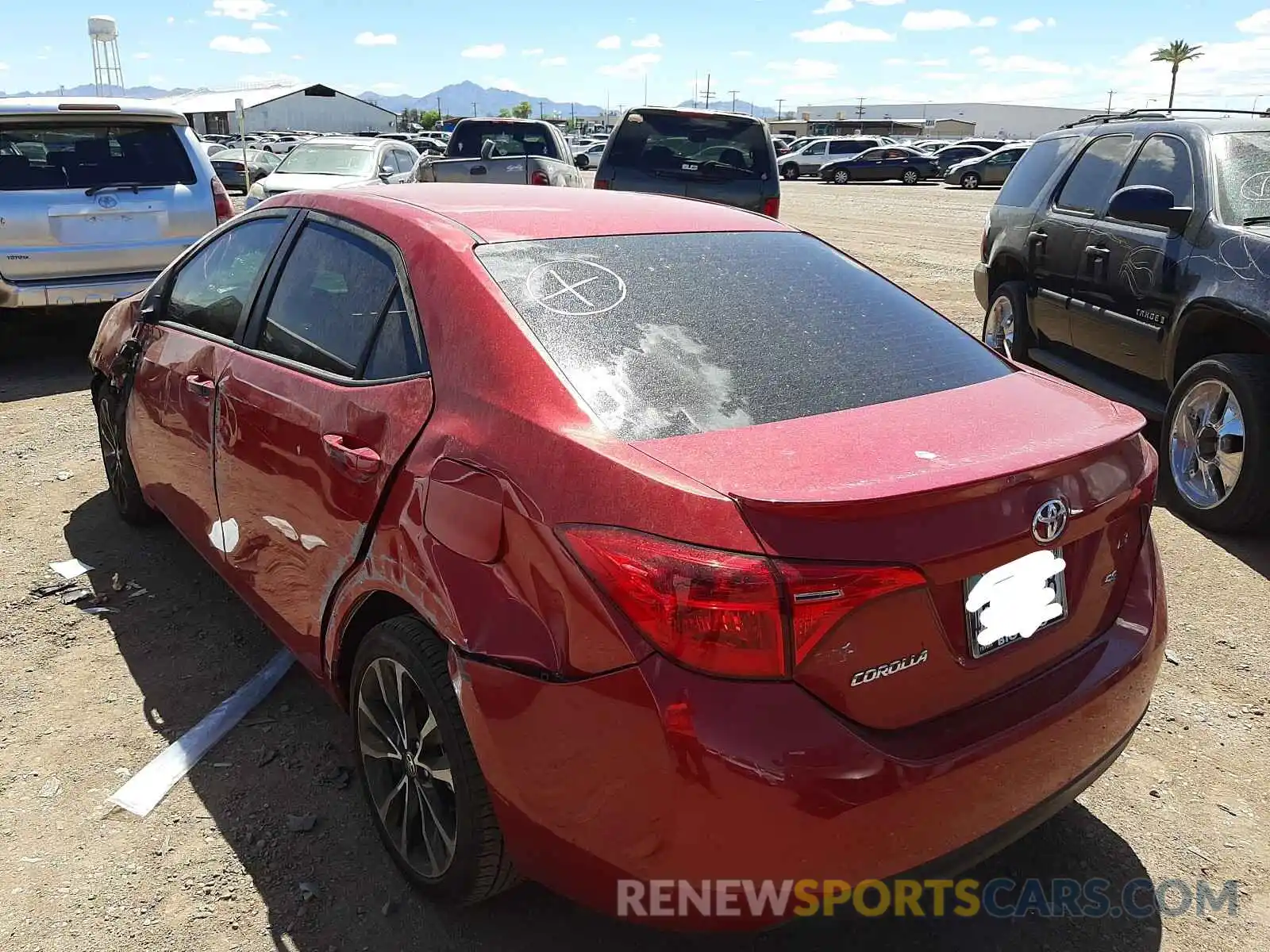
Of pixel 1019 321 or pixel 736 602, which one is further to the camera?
pixel 1019 321

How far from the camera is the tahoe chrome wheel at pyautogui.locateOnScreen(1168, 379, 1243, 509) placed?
4676mm

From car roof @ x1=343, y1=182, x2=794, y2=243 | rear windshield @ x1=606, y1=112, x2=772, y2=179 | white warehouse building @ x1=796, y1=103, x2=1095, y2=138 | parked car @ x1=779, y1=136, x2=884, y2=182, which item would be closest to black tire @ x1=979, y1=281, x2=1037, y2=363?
car roof @ x1=343, y1=182, x2=794, y2=243

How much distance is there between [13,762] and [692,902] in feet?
A: 7.69

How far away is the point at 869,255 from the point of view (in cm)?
1489

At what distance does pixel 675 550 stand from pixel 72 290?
709cm

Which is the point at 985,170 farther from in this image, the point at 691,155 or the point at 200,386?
the point at 200,386

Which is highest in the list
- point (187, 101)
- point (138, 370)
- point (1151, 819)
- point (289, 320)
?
point (187, 101)

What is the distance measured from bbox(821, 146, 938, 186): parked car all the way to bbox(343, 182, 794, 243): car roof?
3695 cm

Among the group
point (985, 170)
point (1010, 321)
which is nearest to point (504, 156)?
point (1010, 321)

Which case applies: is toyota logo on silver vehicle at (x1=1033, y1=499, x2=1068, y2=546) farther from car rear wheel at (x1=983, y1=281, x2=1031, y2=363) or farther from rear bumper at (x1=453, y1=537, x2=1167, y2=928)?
car rear wheel at (x1=983, y1=281, x2=1031, y2=363)

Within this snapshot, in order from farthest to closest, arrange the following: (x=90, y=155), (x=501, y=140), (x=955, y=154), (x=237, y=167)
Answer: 1. (x=955, y=154)
2. (x=237, y=167)
3. (x=501, y=140)
4. (x=90, y=155)

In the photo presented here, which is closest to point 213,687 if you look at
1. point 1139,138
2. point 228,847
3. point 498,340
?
point 228,847

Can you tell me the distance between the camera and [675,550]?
5.83 ft

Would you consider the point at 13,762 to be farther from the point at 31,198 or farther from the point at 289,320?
the point at 31,198
